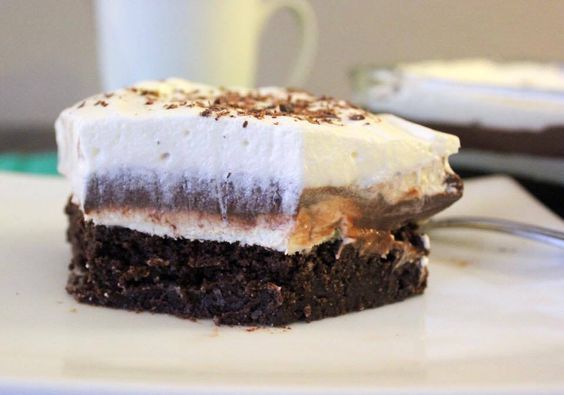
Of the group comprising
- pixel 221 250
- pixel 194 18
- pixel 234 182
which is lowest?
pixel 221 250

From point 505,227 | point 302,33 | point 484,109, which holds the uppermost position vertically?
point 302,33

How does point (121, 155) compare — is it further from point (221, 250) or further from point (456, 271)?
point (456, 271)

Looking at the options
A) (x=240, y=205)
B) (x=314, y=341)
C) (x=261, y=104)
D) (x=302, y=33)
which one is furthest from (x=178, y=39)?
(x=314, y=341)

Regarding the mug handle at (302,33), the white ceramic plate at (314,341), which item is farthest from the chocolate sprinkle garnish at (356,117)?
the mug handle at (302,33)

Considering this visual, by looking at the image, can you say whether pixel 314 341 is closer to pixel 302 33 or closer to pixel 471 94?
pixel 471 94

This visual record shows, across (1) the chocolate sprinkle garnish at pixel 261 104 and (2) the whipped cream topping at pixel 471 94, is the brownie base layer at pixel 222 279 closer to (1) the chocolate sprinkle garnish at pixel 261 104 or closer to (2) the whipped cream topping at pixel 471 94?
(1) the chocolate sprinkle garnish at pixel 261 104

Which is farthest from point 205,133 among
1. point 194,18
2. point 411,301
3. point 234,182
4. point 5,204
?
point 194,18
